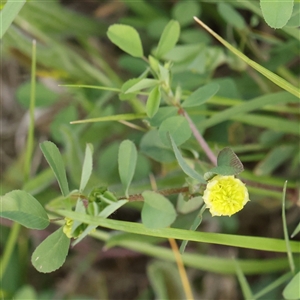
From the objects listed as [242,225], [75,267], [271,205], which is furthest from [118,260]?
[271,205]

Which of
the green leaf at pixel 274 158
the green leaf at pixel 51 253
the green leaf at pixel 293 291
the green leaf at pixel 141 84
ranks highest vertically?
the green leaf at pixel 141 84

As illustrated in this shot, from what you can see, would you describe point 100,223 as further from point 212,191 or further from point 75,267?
point 75,267

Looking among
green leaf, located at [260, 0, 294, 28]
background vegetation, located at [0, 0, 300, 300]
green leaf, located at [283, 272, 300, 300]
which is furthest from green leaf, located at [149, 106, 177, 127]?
green leaf, located at [283, 272, 300, 300]

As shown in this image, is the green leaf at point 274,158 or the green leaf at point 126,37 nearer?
the green leaf at point 126,37

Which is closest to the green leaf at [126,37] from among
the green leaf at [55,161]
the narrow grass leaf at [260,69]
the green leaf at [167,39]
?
the green leaf at [167,39]

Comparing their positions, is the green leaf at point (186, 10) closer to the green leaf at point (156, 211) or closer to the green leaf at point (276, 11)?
the green leaf at point (276, 11)

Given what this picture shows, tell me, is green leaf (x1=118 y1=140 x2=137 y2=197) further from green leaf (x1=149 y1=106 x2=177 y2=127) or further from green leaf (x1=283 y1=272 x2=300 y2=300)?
green leaf (x1=283 y1=272 x2=300 y2=300)

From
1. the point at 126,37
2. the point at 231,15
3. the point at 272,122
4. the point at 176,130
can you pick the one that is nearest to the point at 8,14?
the point at 126,37
